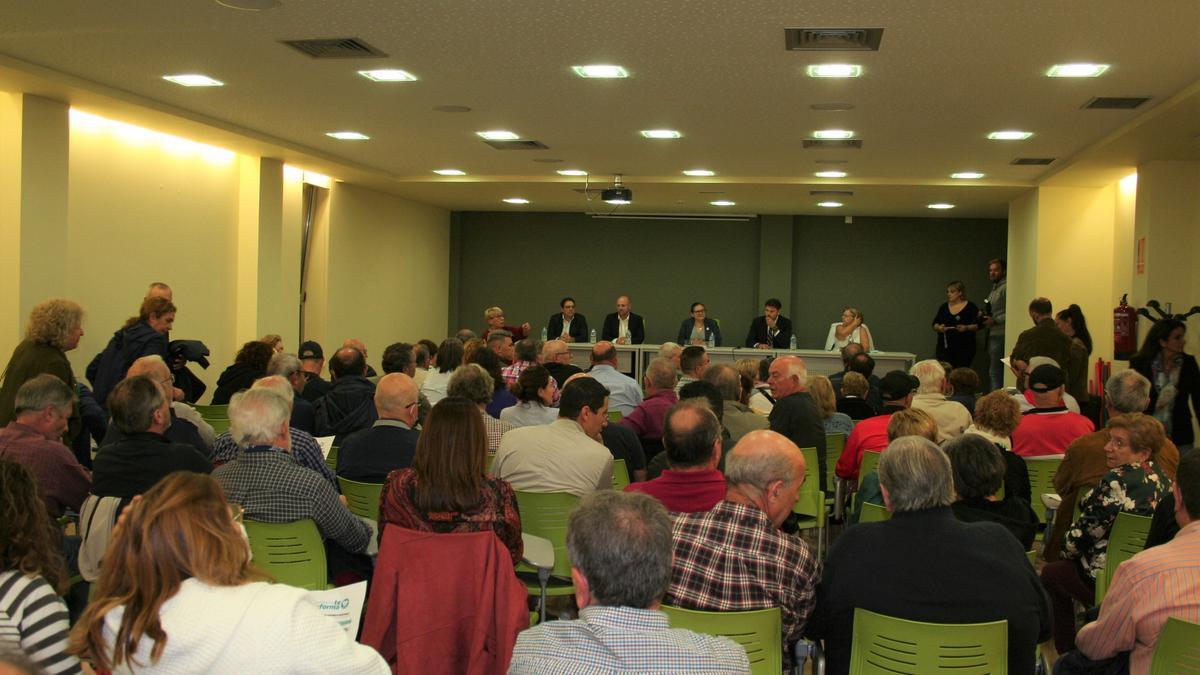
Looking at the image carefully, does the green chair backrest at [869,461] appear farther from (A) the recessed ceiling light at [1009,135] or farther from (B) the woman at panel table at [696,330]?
(B) the woman at panel table at [696,330]

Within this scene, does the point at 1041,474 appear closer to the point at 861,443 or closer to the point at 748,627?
the point at 861,443

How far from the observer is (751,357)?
13961 millimetres

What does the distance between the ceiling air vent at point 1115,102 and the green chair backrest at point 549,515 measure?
5.71 metres

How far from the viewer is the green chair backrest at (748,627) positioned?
2793 mm

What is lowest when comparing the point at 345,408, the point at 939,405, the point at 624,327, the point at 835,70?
the point at 345,408

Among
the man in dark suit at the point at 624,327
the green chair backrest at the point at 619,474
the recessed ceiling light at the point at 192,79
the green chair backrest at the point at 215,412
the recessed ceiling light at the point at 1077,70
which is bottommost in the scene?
the green chair backrest at the point at 619,474

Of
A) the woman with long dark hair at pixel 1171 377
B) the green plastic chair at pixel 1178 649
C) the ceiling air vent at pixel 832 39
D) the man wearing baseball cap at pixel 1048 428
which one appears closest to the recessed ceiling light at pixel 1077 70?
the ceiling air vent at pixel 832 39

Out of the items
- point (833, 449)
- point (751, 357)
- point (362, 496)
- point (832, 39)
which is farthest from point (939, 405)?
point (751, 357)

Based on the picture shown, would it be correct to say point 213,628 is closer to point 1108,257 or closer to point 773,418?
point 773,418

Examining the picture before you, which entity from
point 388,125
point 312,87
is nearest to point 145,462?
point 312,87

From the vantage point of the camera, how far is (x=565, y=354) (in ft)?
26.5

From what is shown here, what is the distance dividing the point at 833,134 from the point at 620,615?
8330 mm

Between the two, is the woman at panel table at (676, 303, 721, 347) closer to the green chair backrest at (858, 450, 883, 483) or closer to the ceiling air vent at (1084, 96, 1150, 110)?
the ceiling air vent at (1084, 96, 1150, 110)

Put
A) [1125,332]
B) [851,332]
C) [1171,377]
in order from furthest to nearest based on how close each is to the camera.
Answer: [851,332]
[1125,332]
[1171,377]
